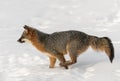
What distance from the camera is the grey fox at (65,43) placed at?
8852mm

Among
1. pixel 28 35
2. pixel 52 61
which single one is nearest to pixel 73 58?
pixel 52 61

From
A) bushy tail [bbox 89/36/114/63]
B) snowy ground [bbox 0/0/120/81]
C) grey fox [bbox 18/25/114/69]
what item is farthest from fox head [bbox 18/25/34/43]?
bushy tail [bbox 89/36/114/63]

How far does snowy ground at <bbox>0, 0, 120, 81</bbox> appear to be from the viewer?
8.46 meters

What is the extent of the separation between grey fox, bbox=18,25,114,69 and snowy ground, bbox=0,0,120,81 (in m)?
0.31

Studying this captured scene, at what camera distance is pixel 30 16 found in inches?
663

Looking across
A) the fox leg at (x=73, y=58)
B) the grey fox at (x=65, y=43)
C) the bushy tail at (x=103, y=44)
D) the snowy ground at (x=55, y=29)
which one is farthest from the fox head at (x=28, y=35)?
the bushy tail at (x=103, y=44)

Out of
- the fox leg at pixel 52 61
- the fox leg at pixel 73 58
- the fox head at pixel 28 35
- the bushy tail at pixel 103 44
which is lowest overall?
the fox leg at pixel 52 61

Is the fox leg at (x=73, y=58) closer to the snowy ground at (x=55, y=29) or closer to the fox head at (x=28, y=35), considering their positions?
the snowy ground at (x=55, y=29)

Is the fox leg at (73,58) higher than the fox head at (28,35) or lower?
lower

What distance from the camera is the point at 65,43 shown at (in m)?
9.06

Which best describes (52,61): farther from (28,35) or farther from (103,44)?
(103,44)

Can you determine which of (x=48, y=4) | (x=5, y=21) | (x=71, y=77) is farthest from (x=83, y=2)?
(x=71, y=77)

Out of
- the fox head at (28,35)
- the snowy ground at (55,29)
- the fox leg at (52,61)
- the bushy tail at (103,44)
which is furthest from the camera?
the fox leg at (52,61)

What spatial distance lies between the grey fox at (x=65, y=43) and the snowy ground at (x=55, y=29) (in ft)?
1.01
